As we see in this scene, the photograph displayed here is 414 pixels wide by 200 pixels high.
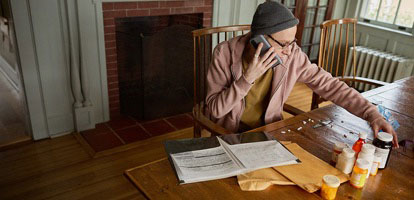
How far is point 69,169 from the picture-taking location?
7.40 feet

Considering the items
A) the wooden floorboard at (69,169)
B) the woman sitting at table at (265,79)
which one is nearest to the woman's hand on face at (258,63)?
the woman sitting at table at (265,79)

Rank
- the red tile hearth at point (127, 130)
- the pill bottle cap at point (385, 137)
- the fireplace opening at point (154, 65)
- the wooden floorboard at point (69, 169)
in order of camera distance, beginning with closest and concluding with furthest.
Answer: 1. the pill bottle cap at point (385, 137)
2. the wooden floorboard at point (69, 169)
3. the red tile hearth at point (127, 130)
4. the fireplace opening at point (154, 65)

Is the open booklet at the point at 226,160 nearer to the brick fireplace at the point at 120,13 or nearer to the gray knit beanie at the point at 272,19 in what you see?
the gray knit beanie at the point at 272,19

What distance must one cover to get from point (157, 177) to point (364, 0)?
359cm

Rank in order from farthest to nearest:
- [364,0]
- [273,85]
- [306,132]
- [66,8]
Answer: [364,0]
[66,8]
[273,85]
[306,132]

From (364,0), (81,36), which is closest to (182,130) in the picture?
(81,36)

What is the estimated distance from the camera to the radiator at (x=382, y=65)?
3.38m

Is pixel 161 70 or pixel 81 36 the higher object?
pixel 81 36

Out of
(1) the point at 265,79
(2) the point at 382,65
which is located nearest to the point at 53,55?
(1) the point at 265,79

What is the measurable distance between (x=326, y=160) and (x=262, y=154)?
9.2 inches

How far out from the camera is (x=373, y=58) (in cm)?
354

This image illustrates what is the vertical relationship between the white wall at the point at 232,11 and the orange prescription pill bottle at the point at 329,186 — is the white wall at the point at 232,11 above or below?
above

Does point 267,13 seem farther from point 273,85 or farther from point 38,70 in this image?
point 38,70

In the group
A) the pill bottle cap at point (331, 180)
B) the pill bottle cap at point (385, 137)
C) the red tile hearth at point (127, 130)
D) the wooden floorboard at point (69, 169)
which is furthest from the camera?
the red tile hearth at point (127, 130)
